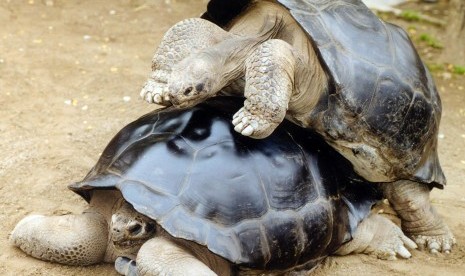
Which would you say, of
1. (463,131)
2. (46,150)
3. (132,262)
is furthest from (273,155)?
(463,131)

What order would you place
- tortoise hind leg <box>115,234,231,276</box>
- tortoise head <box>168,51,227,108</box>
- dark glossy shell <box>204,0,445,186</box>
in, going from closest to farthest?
tortoise hind leg <box>115,234,231,276</box> < tortoise head <box>168,51,227,108</box> < dark glossy shell <box>204,0,445,186</box>

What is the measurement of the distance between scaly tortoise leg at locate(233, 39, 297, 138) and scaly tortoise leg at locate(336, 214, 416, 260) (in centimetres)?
107

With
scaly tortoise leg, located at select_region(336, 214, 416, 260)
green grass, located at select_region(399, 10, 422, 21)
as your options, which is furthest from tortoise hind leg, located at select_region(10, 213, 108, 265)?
green grass, located at select_region(399, 10, 422, 21)

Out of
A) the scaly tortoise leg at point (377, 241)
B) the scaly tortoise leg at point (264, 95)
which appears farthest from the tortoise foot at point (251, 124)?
the scaly tortoise leg at point (377, 241)

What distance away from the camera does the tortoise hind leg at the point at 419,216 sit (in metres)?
4.24

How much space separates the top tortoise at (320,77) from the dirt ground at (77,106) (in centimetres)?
75

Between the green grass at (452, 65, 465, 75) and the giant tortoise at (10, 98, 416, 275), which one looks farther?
the green grass at (452, 65, 465, 75)

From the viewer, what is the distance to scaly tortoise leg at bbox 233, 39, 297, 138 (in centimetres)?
325

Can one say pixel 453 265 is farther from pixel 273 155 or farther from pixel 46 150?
pixel 46 150

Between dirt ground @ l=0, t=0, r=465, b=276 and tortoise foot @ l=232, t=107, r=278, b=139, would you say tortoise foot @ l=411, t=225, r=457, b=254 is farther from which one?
tortoise foot @ l=232, t=107, r=278, b=139

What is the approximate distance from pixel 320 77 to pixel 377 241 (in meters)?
1.13

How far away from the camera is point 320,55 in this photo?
354 cm

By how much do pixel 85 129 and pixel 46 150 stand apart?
1.75 ft

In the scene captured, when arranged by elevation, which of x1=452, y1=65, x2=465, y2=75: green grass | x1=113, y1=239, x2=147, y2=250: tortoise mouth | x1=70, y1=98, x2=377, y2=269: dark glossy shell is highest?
x1=70, y1=98, x2=377, y2=269: dark glossy shell
